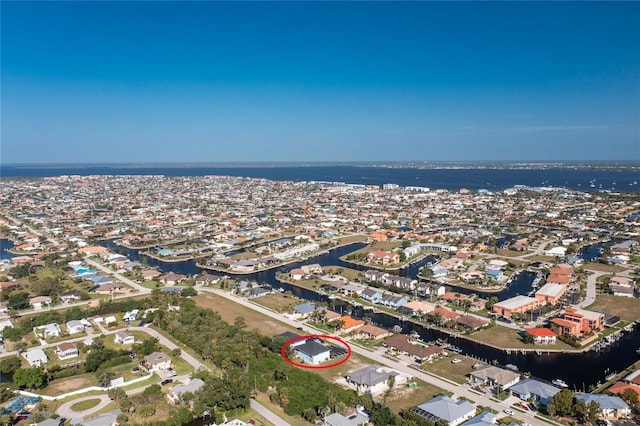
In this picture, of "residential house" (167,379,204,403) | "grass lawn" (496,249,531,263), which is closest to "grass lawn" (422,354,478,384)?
"residential house" (167,379,204,403)

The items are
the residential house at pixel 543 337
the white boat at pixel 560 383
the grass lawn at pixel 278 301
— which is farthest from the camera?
the grass lawn at pixel 278 301

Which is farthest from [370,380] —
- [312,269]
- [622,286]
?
[622,286]

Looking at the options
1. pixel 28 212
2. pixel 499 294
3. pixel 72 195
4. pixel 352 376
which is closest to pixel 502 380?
pixel 352 376

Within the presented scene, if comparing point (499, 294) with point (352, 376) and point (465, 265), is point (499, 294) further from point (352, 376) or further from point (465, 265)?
point (352, 376)

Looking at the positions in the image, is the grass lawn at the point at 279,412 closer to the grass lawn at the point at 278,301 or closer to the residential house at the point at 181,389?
the residential house at the point at 181,389

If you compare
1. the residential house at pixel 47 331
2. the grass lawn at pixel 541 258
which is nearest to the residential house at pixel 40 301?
the residential house at pixel 47 331

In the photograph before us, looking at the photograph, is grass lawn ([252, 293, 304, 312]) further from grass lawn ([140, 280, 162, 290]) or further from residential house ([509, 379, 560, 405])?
residential house ([509, 379, 560, 405])
